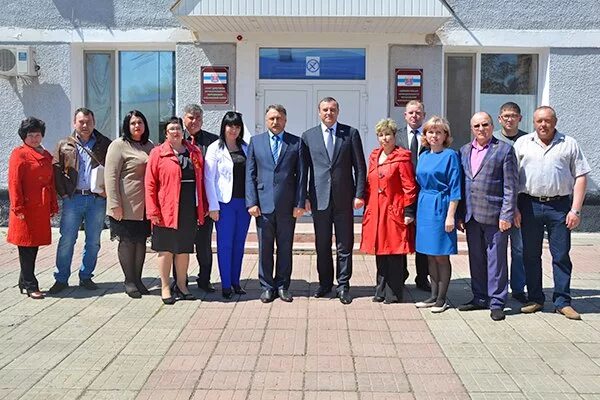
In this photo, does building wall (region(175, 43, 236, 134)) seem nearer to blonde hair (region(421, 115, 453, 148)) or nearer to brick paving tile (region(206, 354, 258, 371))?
blonde hair (region(421, 115, 453, 148))

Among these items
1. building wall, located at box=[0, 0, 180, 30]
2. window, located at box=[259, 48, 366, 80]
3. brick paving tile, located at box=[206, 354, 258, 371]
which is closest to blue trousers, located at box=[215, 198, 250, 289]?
brick paving tile, located at box=[206, 354, 258, 371]

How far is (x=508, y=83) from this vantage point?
11.7 metres

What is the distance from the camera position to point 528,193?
6734 mm

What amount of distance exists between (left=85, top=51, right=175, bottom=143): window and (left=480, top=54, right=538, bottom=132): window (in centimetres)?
523

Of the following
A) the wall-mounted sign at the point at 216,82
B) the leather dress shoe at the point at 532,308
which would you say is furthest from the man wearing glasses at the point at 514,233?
the wall-mounted sign at the point at 216,82

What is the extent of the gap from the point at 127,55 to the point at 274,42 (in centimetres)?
262

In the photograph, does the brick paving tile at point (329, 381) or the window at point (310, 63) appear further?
the window at point (310, 63)

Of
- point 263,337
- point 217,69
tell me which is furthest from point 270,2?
point 263,337

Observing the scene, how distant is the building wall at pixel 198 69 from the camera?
11.2 m

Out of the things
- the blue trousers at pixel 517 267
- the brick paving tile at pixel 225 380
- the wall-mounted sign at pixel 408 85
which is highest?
the wall-mounted sign at pixel 408 85

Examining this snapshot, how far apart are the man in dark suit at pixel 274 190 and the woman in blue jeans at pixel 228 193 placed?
20 cm

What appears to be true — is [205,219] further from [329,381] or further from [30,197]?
[329,381]

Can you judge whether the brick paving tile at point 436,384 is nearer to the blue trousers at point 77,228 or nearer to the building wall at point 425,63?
the blue trousers at point 77,228

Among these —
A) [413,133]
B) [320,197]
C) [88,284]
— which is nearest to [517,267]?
[413,133]
